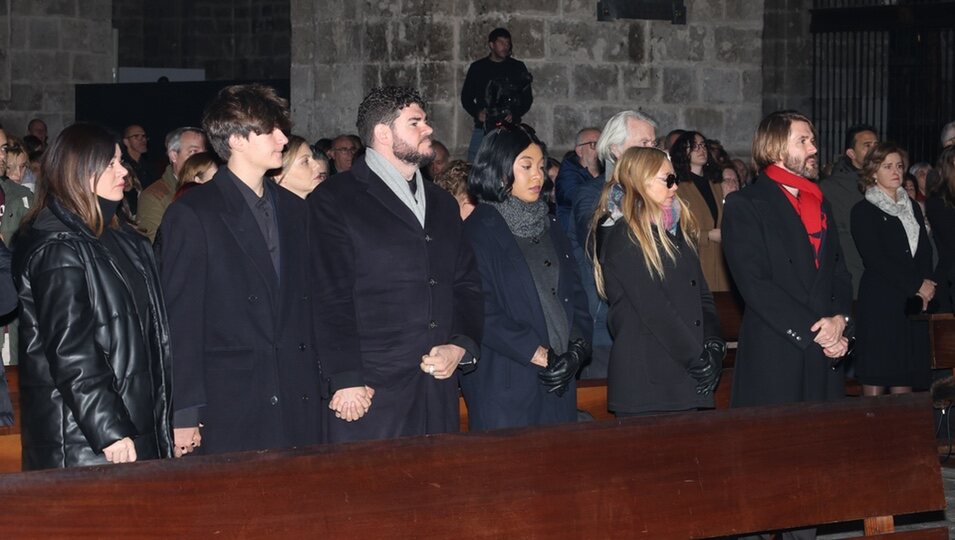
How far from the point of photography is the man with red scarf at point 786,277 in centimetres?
540

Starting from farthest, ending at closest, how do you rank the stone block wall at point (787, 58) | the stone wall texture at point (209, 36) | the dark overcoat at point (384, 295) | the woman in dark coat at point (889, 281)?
the stone wall texture at point (209, 36) → the stone block wall at point (787, 58) → the woman in dark coat at point (889, 281) → the dark overcoat at point (384, 295)

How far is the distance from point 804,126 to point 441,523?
243 centimetres

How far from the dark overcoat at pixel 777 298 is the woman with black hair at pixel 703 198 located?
3108mm

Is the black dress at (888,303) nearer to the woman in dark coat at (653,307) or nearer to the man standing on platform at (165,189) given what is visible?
the woman in dark coat at (653,307)

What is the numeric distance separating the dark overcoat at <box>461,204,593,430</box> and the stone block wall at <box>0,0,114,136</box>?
1060 cm

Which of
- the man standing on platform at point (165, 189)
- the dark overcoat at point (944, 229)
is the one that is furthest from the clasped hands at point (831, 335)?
the man standing on platform at point (165, 189)

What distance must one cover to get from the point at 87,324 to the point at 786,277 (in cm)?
251

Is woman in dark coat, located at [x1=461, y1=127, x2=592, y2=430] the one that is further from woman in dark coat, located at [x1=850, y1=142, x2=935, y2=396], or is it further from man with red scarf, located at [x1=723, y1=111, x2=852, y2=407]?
woman in dark coat, located at [x1=850, y1=142, x2=935, y2=396]

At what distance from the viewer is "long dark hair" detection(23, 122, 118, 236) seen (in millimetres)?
4113

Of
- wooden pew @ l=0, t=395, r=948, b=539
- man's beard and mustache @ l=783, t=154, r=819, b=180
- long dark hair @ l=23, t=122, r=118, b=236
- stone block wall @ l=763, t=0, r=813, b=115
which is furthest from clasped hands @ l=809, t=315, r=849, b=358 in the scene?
stone block wall @ l=763, t=0, r=813, b=115

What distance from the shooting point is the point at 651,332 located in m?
5.20

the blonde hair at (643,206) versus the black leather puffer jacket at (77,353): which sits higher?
the blonde hair at (643,206)

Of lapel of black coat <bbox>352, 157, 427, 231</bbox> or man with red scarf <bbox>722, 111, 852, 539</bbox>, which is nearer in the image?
lapel of black coat <bbox>352, 157, 427, 231</bbox>

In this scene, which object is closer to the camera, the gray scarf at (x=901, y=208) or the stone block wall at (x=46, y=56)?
the gray scarf at (x=901, y=208)
